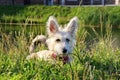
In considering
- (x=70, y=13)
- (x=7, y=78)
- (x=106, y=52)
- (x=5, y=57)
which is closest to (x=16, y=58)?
(x=5, y=57)

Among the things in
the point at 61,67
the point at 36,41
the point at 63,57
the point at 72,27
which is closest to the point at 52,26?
the point at 72,27

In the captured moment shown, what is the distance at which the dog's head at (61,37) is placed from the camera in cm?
790

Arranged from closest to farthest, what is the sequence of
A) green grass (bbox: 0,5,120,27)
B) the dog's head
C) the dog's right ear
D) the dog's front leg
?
the dog's head, the dog's right ear, the dog's front leg, green grass (bbox: 0,5,120,27)

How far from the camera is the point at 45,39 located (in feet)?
29.2

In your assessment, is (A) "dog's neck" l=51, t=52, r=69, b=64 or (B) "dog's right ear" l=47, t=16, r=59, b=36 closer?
(A) "dog's neck" l=51, t=52, r=69, b=64

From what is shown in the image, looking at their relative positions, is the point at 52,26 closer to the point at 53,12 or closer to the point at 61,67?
the point at 61,67

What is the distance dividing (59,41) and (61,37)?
7 cm

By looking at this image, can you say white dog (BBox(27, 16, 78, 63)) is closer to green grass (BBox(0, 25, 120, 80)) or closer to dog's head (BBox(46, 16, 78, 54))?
dog's head (BBox(46, 16, 78, 54))

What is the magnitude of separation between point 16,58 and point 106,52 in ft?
6.58

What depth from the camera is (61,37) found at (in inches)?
319

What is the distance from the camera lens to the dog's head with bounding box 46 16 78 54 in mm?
7902

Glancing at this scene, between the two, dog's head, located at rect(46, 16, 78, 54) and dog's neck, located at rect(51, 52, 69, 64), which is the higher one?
dog's head, located at rect(46, 16, 78, 54)

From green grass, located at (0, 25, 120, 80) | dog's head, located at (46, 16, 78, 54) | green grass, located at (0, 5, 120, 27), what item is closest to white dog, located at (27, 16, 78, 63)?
dog's head, located at (46, 16, 78, 54)

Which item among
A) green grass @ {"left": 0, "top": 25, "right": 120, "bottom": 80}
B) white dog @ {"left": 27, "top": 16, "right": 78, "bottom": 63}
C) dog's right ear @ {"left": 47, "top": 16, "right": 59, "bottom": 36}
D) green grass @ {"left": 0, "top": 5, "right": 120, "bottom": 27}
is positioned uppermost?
dog's right ear @ {"left": 47, "top": 16, "right": 59, "bottom": 36}
